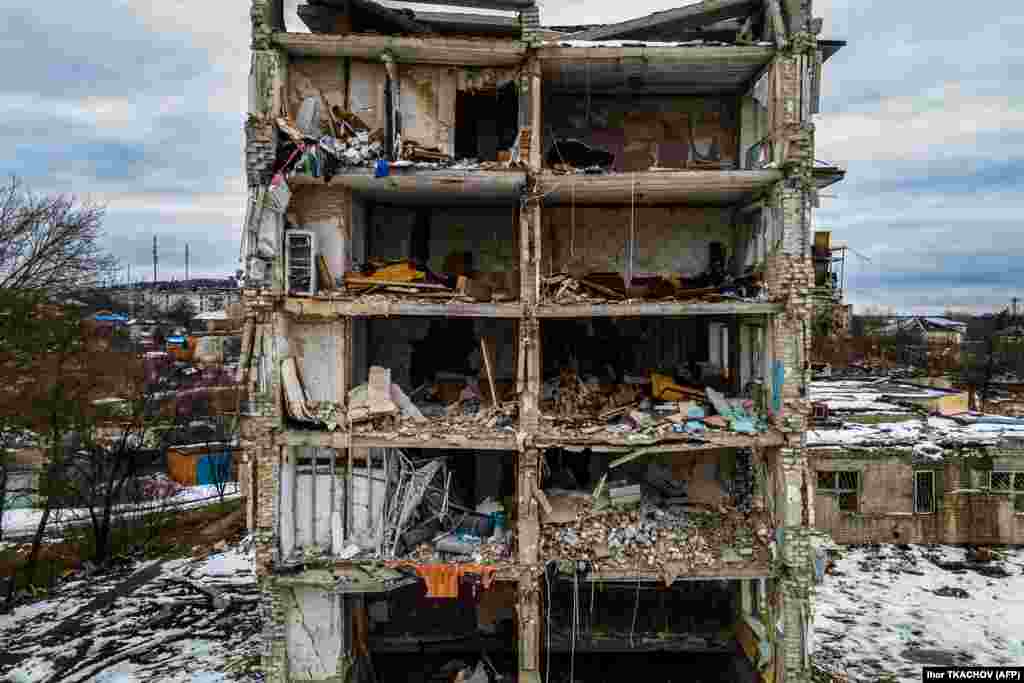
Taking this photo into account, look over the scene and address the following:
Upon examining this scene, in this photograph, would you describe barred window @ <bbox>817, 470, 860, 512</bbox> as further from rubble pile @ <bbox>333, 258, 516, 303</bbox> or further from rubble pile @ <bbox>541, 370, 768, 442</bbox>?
rubble pile @ <bbox>333, 258, 516, 303</bbox>

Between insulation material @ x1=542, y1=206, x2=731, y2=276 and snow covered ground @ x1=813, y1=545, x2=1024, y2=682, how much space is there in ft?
30.4

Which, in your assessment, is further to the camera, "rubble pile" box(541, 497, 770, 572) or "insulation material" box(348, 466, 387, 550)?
"insulation material" box(348, 466, 387, 550)

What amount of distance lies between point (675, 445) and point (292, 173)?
8.08 metres

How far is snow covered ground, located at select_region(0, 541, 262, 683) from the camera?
13266 mm

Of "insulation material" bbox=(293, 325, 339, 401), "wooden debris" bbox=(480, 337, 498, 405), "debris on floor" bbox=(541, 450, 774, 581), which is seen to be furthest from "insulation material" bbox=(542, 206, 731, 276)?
"insulation material" bbox=(293, 325, 339, 401)

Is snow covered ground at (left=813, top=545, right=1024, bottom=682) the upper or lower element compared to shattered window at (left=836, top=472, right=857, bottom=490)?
lower

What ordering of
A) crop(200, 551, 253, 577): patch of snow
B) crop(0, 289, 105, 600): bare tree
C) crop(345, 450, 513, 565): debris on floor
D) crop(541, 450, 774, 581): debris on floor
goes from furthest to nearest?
1. crop(200, 551, 253, 577): patch of snow
2. crop(0, 289, 105, 600): bare tree
3. crop(541, 450, 774, 581): debris on floor
4. crop(345, 450, 513, 565): debris on floor

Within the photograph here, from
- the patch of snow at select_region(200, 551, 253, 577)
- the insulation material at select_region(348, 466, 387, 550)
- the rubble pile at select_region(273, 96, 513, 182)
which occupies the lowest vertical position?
the patch of snow at select_region(200, 551, 253, 577)

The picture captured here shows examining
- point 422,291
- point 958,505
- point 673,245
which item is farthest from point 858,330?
point 422,291

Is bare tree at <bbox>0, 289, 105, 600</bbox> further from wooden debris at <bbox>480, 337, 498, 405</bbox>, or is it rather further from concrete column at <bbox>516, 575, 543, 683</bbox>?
concrete column at <bbox>516, 575, 543, 683</bbox>

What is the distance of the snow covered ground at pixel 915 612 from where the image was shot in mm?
14133

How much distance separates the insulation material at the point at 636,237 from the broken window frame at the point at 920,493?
41.8 ft

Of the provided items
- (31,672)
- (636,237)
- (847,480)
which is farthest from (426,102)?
(847,480)

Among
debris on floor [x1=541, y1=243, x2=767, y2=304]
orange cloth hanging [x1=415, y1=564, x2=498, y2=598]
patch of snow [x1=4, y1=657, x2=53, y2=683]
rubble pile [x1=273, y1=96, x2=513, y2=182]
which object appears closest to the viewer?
rubble pile [x1=273, y1=96, x2=513, y2=182]
